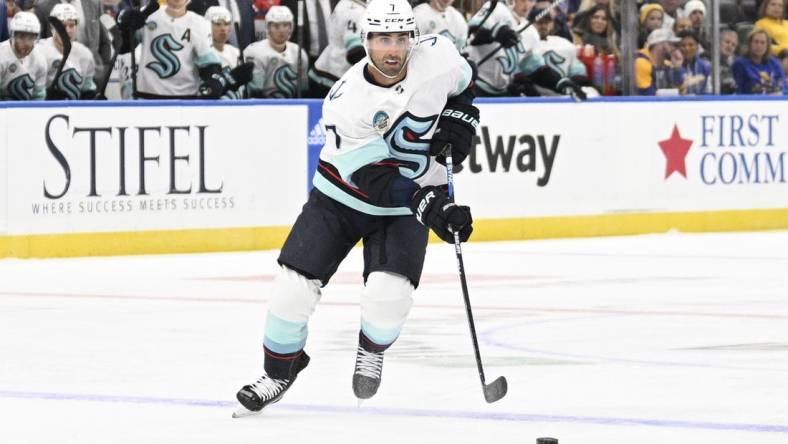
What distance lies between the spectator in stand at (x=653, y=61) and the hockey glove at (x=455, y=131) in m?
9.25

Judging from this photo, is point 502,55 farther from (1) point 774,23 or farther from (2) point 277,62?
(1) point 774,23

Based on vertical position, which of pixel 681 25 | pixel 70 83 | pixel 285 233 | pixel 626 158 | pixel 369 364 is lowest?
pixel 285 233

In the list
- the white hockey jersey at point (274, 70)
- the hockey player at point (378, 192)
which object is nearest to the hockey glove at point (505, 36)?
the white hockey jersey at point (274, 70)

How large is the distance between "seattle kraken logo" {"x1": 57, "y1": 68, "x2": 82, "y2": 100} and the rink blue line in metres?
6.59

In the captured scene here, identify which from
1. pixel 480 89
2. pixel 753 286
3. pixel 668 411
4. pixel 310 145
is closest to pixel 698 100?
pixel 480 89

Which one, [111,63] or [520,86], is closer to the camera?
[111,63]

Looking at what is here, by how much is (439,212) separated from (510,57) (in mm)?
8797

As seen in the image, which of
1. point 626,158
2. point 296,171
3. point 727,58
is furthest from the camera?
point 727,58

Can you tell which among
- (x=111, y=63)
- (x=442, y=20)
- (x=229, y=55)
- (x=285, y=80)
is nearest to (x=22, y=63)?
(x=111, y=63)

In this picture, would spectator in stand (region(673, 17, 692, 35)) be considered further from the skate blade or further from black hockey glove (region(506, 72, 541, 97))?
the skate blade

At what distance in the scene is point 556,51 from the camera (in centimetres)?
1488

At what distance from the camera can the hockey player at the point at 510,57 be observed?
47.0ft

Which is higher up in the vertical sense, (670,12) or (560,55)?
(670,12)

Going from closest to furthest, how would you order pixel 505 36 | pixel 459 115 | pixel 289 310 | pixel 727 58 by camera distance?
pixel 289 310, pixel 459 115, pixel 505 36, pixel 727 58
